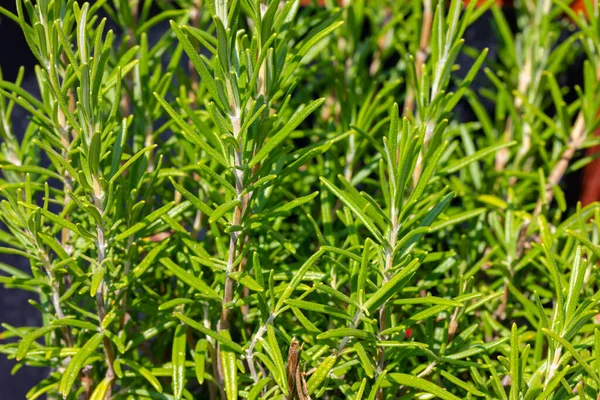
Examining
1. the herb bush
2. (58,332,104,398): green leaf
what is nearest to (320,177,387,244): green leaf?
the herb bush

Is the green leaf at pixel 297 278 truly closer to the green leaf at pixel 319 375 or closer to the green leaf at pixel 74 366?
the green leaf at pixel 319 375

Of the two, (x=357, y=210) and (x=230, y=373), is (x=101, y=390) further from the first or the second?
(x=357, y=210)

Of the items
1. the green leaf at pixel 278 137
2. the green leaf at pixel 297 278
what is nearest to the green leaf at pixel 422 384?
the green leaf at pixel 297 278

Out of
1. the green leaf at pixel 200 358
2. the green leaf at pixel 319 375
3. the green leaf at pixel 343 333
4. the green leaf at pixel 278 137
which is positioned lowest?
the green leaf at pixel 200 358

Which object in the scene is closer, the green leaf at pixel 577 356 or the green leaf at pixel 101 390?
the green leaf at pixel 577 356

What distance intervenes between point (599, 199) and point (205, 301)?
0.75 metres

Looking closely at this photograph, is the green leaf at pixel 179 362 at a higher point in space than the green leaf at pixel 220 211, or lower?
lower

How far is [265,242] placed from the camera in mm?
662

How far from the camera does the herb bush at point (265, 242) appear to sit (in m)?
0.52

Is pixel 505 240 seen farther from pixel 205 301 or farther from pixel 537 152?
pixel 205 301

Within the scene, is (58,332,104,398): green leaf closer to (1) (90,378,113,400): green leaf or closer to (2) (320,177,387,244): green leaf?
(1) (90,378,113,400): green leaf

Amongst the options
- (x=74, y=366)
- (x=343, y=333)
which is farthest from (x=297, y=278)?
(x=74, y=366)

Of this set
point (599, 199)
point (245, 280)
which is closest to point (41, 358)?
point (245, 280)

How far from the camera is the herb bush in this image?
52 centimetres
